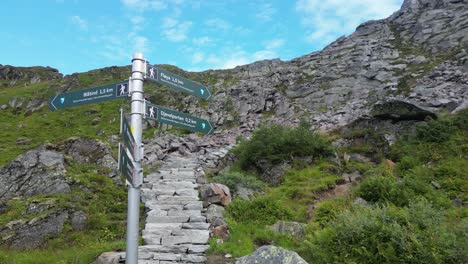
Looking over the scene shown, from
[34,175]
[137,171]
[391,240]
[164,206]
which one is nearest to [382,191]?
[391,240]

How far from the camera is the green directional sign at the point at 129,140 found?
5401 mm

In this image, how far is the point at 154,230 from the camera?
10.8 metres

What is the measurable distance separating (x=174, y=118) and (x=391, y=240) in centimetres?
511

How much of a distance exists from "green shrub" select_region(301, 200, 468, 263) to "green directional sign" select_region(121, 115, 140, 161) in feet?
15.9

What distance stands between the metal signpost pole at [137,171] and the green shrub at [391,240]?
445 centimetres

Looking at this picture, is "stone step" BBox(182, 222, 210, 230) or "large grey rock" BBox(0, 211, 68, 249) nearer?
"large grey rock" BBox(0, 211, 68, 249)

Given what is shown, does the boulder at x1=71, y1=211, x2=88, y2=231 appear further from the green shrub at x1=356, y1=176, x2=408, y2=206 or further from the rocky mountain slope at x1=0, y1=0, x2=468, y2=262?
the green shrub at x1=356, y1=176, x2=408, y2=206

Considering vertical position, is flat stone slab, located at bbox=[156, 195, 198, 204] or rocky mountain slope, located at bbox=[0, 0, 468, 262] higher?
rocky mountain slope, located at bbox=[0, 0, 468, 262]

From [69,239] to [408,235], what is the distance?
8872 mm

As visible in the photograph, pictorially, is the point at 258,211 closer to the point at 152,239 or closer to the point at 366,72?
the point at 152,239

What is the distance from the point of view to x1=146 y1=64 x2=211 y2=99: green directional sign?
624 centimetres

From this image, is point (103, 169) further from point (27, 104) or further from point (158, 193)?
point (27, 104)

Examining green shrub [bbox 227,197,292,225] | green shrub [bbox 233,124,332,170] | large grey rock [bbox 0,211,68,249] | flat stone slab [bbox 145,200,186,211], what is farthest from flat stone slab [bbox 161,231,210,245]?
green shrub [bbox 233,124,332,170]

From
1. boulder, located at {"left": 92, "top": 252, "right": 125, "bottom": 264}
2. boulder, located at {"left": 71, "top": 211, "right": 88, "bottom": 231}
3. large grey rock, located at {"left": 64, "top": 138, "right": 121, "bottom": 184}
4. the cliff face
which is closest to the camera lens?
boulder, located at {"left": 92, "top": 252, "right": 125, "bottom": 264}
